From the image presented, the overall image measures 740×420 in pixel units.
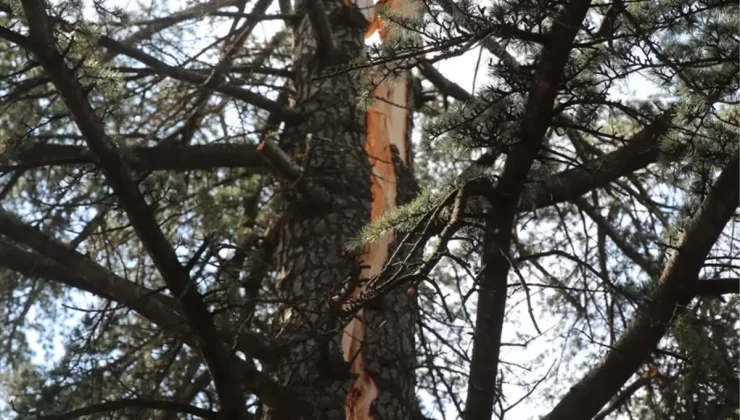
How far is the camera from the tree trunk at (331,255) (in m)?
3.05

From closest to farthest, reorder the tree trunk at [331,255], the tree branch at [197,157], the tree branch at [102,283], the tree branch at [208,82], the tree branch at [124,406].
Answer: the tree branch at [124,406] < the tree branch at [102,283] < the tree trunk at [331,255] < the tree branch at [197,157] < the tree branch at [208,82]

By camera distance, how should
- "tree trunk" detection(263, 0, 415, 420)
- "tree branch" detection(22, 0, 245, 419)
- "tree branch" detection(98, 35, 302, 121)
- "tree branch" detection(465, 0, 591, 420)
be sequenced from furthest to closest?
"tree branch" detection(98, 35, 302, 121) < "tree trunk" detection(263, 0, 415, 420) < "tree branch" detection(22, 0, 245, 419) < "tree branch" detection(465, 0, 591, 420)

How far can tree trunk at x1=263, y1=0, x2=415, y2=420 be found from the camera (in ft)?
10.0

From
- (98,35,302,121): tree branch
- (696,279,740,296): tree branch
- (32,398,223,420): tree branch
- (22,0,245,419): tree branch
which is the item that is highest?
(98,35,302,121): tree branch

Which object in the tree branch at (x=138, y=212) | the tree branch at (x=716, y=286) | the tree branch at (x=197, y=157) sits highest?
the tree branch at (x=197, y=157)

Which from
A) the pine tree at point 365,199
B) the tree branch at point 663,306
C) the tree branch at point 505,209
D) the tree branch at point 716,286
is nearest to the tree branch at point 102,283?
the pine tree at point 365,199

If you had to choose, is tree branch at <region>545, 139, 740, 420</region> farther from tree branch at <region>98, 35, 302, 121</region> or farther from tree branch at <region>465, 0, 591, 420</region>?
tree branch at <region>98, 35, 302, 121</region>

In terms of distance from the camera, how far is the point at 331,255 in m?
3.45

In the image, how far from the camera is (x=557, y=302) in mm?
4891

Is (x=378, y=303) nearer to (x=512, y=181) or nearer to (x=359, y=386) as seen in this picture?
(x=359, y=386)

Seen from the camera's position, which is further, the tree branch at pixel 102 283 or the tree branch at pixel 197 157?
the tree branch at pixel 197 157

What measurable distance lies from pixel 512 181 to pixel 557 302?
2.81m

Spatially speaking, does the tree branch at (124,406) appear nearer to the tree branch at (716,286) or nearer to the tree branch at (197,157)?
the tree branch at (197,157)

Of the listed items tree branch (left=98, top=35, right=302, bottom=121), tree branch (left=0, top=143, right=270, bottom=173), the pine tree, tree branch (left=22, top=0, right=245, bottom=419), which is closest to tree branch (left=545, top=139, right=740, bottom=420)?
the pine tree
